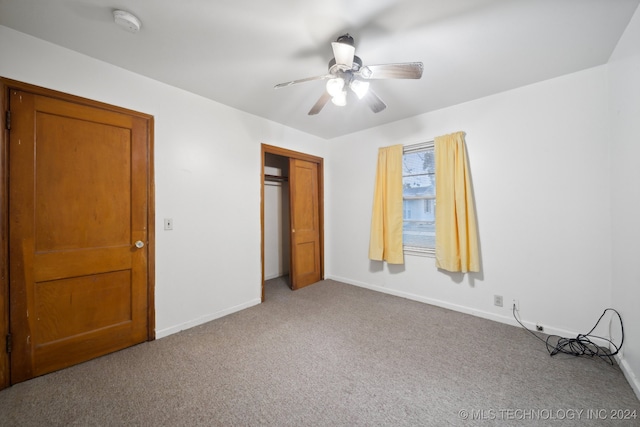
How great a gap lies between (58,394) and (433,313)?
3.28 m

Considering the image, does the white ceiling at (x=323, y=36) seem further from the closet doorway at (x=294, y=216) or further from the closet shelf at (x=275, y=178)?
the closet shelf at (x=275, y=178)

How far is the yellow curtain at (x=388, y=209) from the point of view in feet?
10.6

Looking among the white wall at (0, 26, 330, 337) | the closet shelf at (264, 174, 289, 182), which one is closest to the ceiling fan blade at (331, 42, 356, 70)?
the white wall at (0, 26, 330, 337)

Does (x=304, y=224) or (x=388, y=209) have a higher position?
(x=388, y=209)

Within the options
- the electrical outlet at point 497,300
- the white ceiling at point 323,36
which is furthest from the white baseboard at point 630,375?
the white ceiling at point 323,36

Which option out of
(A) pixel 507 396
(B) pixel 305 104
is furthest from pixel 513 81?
(A) pixel 507 396

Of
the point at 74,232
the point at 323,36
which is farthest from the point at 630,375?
the point at 74,232

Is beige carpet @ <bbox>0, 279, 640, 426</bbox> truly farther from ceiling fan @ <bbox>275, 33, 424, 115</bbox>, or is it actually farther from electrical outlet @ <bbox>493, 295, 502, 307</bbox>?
ceiling fan @ <bbox>275, 33, 424, 115</bbox>

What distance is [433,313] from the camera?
2.74 meters

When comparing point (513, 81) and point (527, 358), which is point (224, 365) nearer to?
point (527, 358)

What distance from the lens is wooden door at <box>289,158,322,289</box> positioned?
142 inches

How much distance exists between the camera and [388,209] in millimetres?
3279

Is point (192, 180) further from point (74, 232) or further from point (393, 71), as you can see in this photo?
point (393, 71)

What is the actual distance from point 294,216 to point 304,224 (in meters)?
0.25
